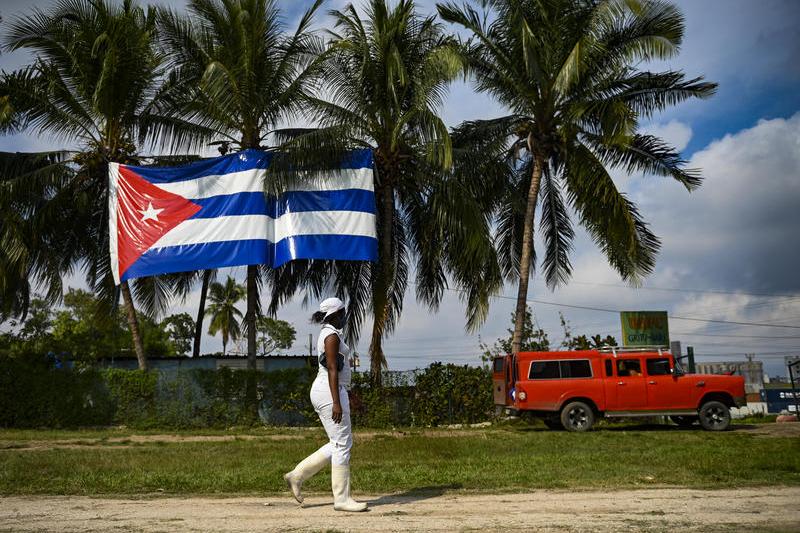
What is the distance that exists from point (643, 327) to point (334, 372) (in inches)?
724

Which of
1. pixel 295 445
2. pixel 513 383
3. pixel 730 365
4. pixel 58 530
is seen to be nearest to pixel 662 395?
pixel 513 383

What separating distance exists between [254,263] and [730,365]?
51.3m

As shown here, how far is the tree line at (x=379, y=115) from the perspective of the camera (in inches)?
854

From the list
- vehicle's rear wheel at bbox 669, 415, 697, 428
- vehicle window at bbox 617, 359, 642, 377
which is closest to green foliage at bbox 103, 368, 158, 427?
vehicle window at bbox 617, 359, 642, 377

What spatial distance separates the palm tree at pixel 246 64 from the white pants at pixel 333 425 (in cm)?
1635

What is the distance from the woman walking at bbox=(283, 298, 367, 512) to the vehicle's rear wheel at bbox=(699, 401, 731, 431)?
13434 millimetres

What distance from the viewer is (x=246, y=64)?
22.0 m

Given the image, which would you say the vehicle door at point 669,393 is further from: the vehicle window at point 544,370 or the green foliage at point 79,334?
the green foliage at point 79,334

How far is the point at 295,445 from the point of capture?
14867 mm

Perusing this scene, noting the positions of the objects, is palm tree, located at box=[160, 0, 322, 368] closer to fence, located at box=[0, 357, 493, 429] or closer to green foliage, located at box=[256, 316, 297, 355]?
fence, located at box=[0, 357, 493, 429]

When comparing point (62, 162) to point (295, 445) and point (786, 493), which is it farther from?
point (786, 493)

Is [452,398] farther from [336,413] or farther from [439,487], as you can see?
[336,413]

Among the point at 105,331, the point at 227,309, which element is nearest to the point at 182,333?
the point at 227,309

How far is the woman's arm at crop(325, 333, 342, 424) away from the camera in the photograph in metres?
6.93
